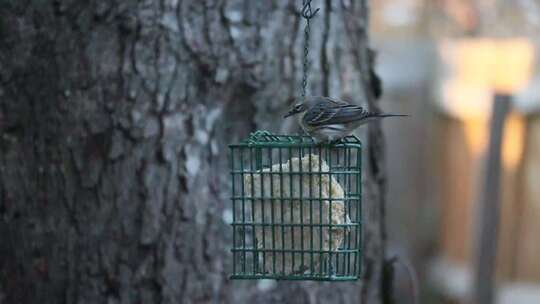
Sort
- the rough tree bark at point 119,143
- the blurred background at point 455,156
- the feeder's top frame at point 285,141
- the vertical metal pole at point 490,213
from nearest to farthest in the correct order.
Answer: the feeder's top frame at point 285,141, the rough tree bark at point 119,143, the vertical metal pole at point 490,213, the blurred background at point 455,156

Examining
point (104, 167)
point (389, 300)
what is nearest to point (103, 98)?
point (104, 167)

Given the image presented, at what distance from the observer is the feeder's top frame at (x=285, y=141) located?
3.18 m

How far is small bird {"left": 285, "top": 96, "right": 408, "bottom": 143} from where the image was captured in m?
3.34

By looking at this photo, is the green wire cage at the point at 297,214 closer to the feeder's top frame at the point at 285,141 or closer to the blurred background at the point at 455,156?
the feeder's top frame at the point at 285,141

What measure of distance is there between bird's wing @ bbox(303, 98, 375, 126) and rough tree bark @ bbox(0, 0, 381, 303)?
50cm

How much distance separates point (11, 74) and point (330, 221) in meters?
1.47

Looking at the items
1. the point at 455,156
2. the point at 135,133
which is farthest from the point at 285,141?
the point at 455,156

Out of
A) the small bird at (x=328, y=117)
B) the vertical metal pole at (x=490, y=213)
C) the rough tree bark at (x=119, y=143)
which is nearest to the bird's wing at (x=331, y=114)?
the small bird at (x=328, y=117)

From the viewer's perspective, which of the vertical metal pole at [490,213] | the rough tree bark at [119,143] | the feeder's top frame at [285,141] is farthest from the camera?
the vertical metal pole at [490,213]

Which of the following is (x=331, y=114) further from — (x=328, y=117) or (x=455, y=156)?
(x=455, y=156)

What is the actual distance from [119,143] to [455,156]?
5.16 meters

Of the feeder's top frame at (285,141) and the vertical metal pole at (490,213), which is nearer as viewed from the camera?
the feeder's top frame at (285,141)

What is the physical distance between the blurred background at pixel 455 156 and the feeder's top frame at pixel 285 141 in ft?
12.9

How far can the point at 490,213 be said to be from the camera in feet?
20.0
